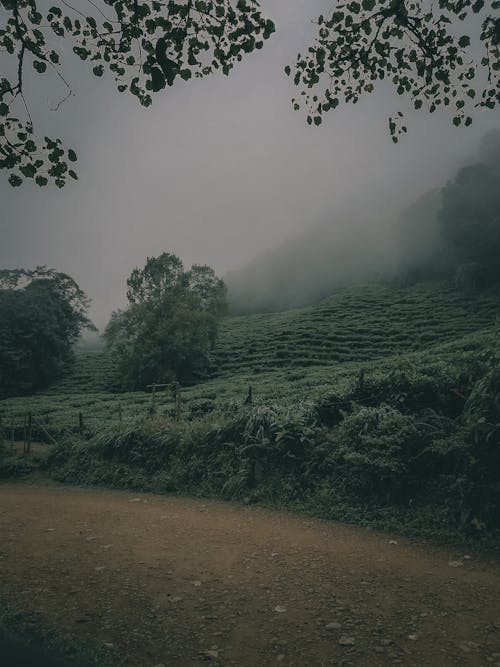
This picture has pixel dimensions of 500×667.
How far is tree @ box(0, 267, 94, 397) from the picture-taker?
Result: 41781 mm

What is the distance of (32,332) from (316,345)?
29657 mm

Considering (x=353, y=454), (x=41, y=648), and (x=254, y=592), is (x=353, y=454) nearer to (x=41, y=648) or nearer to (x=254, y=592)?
(x=254, y=592)

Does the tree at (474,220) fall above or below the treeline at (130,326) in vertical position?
above

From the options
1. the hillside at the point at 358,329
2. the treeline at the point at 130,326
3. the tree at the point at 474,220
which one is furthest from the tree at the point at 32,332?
the tree at the point at 474,220

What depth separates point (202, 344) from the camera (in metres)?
38.8

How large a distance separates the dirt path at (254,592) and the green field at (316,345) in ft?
53.0

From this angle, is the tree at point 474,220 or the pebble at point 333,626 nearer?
the pebble at point 333,626

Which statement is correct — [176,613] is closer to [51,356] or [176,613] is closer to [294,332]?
[294,332]

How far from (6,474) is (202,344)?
89.0 ft

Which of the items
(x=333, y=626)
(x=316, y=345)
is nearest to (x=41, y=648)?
(x=333, y=626)

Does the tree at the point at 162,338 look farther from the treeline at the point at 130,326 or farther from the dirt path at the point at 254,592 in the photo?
the dirt path at the point at 254,592

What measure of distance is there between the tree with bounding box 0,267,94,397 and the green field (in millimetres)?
2458

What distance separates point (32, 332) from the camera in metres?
44.0

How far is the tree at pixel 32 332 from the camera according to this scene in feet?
137
